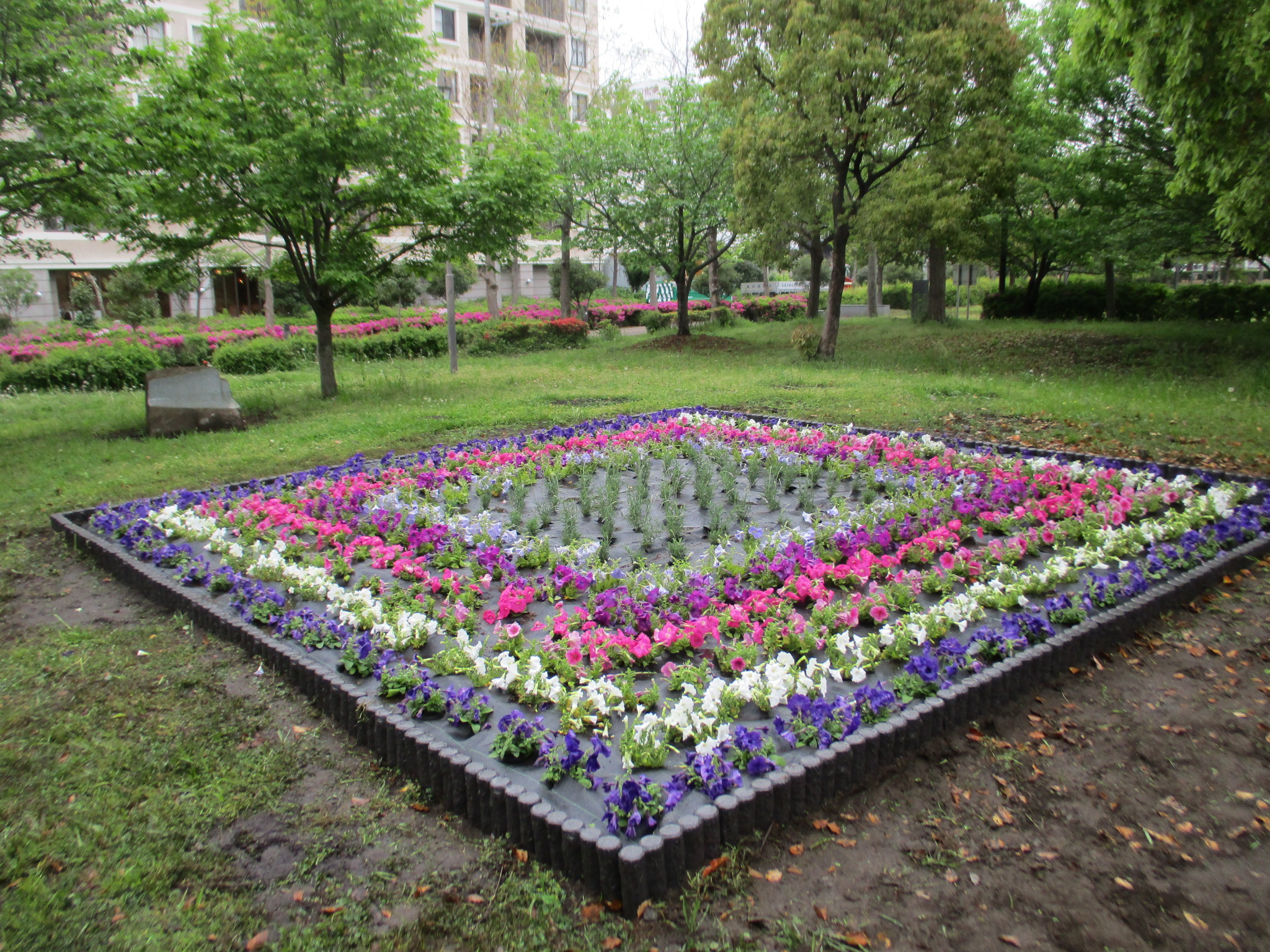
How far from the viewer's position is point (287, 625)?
399 cm

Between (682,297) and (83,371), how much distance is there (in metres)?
13.3

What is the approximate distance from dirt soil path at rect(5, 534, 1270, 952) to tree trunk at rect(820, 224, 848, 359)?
45.0ft

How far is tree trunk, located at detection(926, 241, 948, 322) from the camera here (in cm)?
2052

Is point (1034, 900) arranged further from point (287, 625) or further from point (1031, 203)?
point (1031, 203)

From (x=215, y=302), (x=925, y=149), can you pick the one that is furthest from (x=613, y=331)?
(x=215, y=302)

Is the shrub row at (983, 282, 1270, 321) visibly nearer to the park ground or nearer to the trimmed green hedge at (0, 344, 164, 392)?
the park ground

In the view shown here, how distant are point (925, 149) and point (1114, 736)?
1443 cm

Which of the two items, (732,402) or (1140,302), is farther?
(1140,302)

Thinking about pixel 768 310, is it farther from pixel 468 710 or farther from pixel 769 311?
pixel 468 710

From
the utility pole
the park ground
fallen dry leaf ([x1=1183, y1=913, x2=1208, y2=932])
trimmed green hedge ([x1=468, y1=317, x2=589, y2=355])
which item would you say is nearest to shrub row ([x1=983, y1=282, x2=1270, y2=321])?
trimmed green hedge ([x1=468, y1=317, x2=589, y2=355])

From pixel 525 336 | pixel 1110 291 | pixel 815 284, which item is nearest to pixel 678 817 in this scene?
pixel 525 336

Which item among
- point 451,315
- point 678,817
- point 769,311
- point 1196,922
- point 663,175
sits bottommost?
point 1196,922

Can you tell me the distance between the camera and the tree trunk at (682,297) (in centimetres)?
2114

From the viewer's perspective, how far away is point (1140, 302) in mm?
19781
